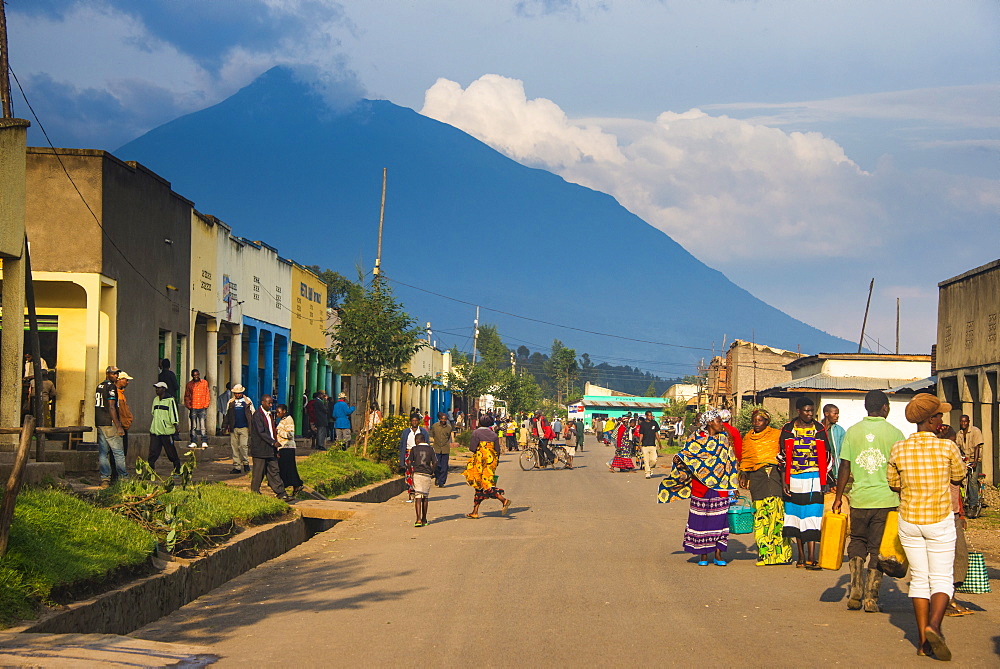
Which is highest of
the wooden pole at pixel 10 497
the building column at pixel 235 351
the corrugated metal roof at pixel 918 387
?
the building column at pixel 235 351

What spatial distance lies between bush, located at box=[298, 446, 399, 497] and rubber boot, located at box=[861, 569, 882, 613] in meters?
11.6

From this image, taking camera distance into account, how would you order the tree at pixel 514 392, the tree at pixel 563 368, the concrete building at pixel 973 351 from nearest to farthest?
the concrete building at pixel 973 351 < the tree at pixel 514 392 < the tree at pixel 563 368

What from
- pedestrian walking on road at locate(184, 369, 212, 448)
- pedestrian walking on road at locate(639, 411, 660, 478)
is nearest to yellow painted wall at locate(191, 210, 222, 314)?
pedestrian walking on road at locate(184, 369, 212, 448)

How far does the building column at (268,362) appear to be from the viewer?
1407 inches

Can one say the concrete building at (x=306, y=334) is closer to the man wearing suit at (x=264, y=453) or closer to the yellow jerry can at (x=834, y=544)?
the man wearing suit at (x=264, y=453)

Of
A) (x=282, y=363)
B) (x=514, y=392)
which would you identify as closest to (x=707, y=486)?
(x=282, y=363)

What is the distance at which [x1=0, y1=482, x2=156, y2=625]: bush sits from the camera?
7.49m

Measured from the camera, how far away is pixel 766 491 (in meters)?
11.7

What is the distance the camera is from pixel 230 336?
31938 millimetres

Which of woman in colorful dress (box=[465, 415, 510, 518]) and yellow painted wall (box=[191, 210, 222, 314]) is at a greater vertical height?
yellow painted wall (box=[191, 210, 222, 314])

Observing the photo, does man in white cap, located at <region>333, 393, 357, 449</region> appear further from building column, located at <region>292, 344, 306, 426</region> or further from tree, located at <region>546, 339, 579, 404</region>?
tree, located at <region>546, 339, 579, 404</region>

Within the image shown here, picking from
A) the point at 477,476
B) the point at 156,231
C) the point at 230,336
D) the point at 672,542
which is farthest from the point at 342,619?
the point at 230,336

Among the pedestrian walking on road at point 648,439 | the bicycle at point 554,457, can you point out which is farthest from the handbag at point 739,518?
the bicycle at point 554,457

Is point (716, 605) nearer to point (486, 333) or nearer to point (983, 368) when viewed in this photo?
point (983, 368)
